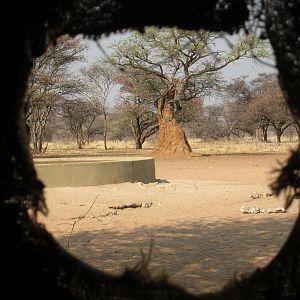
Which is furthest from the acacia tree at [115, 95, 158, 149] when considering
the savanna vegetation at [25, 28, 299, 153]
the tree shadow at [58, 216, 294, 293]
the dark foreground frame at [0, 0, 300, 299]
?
the dark foreground frame at [0, 0, 300, 299]

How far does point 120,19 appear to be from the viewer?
2566 mm

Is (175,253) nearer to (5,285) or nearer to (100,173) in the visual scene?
(5,285)

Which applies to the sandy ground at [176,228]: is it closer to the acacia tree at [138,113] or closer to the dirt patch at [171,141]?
the dirt patch at [171,141]

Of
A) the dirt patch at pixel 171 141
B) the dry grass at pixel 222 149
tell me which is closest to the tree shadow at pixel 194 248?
the dry grass at pixel 222 149

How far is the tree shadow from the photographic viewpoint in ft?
16.7

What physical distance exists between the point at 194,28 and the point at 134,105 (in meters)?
36.3

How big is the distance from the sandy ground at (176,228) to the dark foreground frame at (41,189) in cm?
26

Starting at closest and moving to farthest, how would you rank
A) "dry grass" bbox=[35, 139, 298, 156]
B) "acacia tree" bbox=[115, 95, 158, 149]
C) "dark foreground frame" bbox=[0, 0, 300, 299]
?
"dark foreground frame" bbox=[0, 0, 300, 299] < "dry grass" bbox=[35, 139, 298, 156] < "acacia tree" bbox=[115, 95, 158, 149]

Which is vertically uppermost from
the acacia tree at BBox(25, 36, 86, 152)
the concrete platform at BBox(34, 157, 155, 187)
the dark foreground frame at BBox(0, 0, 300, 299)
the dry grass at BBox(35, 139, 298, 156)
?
the acacia tree at BBox(25, 36, 86, 152)

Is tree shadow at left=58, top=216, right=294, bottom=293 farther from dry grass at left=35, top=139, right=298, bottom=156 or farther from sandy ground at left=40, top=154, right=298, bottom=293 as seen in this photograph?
dry grass at left=35, top=139, right=298, bottom=156

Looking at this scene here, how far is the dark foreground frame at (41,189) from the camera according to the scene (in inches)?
90.0

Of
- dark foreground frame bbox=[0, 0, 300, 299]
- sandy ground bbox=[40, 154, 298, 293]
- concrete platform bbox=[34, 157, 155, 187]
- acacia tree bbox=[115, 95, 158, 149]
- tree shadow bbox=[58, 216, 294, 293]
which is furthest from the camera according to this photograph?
acacia tree bbox=[115, 95, 158, 149]

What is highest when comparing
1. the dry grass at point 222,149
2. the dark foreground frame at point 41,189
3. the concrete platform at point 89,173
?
the dark foreground frame at point 41,189

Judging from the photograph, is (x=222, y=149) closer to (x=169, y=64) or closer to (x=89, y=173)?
(x=169, y=64)
